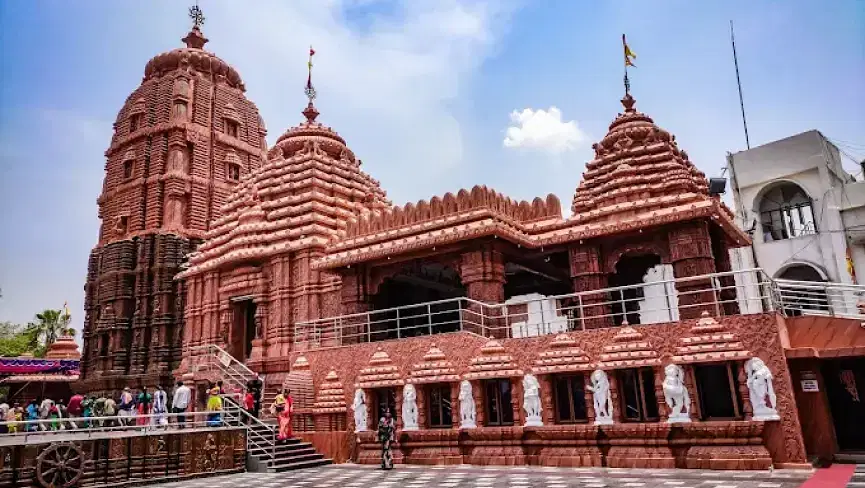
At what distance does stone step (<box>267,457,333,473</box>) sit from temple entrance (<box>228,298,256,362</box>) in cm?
746

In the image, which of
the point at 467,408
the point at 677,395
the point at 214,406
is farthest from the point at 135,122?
the point at 677,395

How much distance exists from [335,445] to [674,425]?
8114mm

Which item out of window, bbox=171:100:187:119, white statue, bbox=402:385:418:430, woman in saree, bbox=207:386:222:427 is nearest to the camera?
woman in saree, bbox=207:386:222:427

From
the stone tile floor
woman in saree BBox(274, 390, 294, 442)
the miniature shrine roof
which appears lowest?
the stone tile floor

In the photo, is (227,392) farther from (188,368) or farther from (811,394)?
(811,394)

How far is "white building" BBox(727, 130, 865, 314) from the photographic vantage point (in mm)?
24312

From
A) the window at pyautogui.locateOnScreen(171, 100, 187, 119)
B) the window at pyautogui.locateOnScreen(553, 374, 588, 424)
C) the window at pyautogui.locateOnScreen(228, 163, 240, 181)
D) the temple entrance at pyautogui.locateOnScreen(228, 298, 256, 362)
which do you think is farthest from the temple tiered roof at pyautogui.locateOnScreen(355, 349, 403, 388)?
the window at pyautogui.locateOnScreen(171, 100, 187, 119)

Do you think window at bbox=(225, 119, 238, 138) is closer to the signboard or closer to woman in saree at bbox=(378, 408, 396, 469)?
woman in saree at bbox=(378, 408, 396, 469)

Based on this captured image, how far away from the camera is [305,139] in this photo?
24500 millimetres

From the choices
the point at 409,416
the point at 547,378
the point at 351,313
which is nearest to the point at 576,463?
the point at 547,378

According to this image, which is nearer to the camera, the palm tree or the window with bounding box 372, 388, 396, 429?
the window with bounding box 372, 388, 396, 429

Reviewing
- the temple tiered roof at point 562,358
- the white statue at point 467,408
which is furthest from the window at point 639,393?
the white statue at point 467,408

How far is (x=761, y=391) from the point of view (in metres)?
11.6

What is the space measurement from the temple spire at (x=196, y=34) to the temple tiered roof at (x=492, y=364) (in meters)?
33.9
